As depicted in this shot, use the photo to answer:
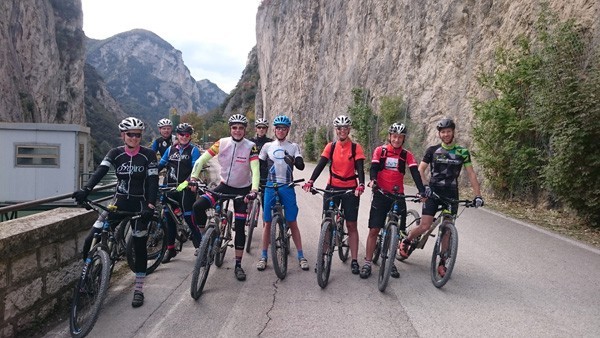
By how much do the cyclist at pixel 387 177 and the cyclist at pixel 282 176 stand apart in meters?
1.03

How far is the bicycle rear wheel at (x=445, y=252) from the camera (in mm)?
5043

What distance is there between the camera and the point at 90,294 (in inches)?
158

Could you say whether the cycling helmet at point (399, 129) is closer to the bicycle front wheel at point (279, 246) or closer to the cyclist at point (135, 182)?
the bicycle front wheel at point (279, 246)

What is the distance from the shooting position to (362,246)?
717 cm

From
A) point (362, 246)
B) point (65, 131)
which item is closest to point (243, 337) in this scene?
point (362, 246)

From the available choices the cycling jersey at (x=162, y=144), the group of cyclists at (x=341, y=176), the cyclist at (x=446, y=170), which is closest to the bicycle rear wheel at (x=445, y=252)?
the group of cyclists at (x=341, y=176)

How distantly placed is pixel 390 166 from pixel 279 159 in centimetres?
158

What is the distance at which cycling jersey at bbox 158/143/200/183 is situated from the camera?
6598mm

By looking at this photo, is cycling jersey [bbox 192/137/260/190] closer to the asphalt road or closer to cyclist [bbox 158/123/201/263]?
cyclist [bbox 158/123/201/263]

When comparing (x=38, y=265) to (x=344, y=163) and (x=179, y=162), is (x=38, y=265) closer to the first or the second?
(x=179, y=162)

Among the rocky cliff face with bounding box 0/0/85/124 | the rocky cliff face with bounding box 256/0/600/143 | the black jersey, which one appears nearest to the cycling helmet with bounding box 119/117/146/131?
the black jersey

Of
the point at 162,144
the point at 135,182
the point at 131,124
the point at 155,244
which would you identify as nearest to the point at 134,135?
the point at 131,124

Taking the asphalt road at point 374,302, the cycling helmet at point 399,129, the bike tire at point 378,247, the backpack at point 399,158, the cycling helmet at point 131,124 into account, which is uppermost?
the cycling helmet at point 399,129

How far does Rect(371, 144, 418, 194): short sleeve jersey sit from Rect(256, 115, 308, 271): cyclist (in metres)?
1.12
